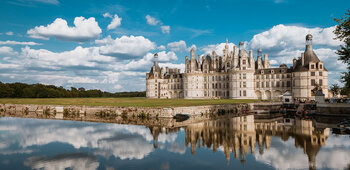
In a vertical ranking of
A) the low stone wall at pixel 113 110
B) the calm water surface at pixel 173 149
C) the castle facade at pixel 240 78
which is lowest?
the calm water surface at pixel 173 149

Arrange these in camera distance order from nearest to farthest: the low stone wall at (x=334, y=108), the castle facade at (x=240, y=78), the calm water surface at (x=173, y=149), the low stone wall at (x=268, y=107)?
the calm water surface at (x=173, y=149) → the low stone wall at (x=334, y=108) → the low stone wall at (x=268, y=107) → the castle facade at (x=240, y=78)

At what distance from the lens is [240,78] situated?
69438 mm

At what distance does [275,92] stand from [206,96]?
20.1m

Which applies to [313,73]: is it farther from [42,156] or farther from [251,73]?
[42,156]

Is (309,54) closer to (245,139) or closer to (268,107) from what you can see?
(268,107)

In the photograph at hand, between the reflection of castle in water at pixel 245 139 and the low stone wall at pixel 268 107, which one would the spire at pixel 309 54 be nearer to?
the low stone wall at pixel 268 107

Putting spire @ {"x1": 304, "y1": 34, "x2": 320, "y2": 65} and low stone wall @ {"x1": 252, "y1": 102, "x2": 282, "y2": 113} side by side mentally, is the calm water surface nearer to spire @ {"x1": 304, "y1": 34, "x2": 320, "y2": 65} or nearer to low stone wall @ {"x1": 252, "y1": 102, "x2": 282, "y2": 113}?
low stone wall @ {"x1": 252, "y1": 102, "x2": 282, "y2": 113}

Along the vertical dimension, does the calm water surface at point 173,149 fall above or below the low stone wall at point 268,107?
below

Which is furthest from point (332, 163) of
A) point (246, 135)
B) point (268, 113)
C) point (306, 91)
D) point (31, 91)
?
point (31, 91)

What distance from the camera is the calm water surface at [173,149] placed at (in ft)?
45.4

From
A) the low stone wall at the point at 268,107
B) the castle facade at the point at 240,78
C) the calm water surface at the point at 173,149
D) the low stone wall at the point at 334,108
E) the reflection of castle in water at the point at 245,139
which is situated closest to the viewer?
the calm water surface at the point at 173,149

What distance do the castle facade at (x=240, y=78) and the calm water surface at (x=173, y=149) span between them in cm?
4157

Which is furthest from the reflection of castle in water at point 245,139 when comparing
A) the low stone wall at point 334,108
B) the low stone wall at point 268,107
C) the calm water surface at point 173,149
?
the low stone wall at point 268,107

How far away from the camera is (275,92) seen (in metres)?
68.0
